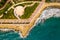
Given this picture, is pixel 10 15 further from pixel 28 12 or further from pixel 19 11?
pixel 28 12

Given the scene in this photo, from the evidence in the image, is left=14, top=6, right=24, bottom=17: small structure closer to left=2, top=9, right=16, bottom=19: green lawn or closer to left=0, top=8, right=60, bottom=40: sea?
left=2, top=9, right=16, bottom=19: green lawn

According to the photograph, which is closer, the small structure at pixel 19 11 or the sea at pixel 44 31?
the sea at pixel 44 31

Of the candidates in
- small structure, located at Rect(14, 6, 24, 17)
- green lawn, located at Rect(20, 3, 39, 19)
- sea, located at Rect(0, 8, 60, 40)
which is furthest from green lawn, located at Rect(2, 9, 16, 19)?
sea, located at Rect(0, 8, 60, 40)

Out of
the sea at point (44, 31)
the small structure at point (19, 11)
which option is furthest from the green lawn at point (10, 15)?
the sea at point (44, 31)

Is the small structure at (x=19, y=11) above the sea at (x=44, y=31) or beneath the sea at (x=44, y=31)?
above

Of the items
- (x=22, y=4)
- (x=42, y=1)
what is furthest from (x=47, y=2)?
(x=22, y=4)

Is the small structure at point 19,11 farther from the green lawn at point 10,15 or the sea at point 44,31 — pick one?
the sea at point 44,31
